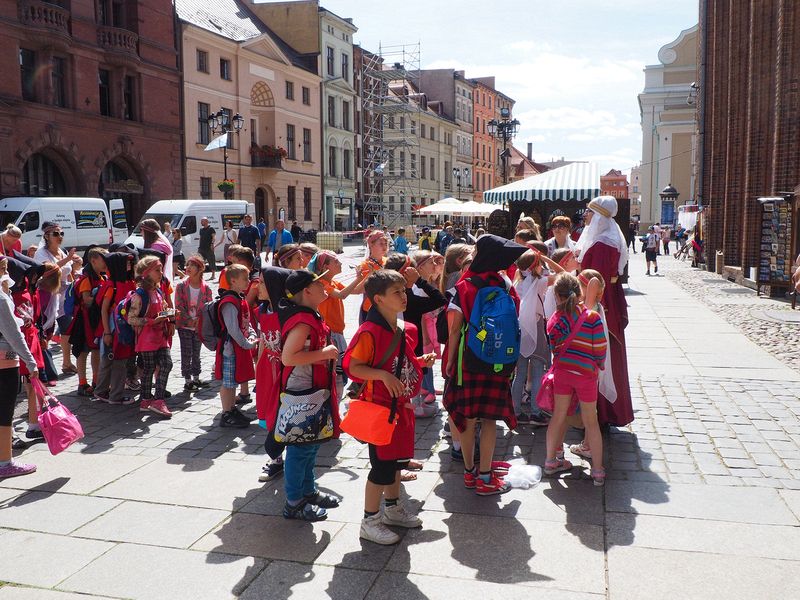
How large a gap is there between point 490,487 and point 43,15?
28.2 m

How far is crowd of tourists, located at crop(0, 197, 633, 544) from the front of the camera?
4156 mm

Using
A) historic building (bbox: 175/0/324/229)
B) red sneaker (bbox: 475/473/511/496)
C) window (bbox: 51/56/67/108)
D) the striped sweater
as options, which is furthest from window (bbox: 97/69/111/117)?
red sneaker (bbox: 475/473/511/496)

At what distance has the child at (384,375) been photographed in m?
4.00

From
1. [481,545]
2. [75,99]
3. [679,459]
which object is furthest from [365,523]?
[75,99]

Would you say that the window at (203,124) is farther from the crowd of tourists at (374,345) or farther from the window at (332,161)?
the crowd of tourists at (374,345)

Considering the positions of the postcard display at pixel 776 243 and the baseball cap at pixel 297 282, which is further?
the postcard display at pixel 776 243

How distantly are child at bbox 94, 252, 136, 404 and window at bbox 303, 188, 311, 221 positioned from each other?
130ft

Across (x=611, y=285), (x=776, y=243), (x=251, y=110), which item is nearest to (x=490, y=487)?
(x=611, y=285)

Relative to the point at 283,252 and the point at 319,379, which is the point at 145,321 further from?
the point at 319,379

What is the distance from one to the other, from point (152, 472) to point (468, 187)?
2975 inches

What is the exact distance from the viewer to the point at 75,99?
94.0 feet

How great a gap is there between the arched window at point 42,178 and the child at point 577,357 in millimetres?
26420

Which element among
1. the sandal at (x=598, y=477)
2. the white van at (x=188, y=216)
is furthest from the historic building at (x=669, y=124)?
the sandal at (x=598, y=477)

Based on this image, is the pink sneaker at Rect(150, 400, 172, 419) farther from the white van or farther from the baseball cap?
the white van
